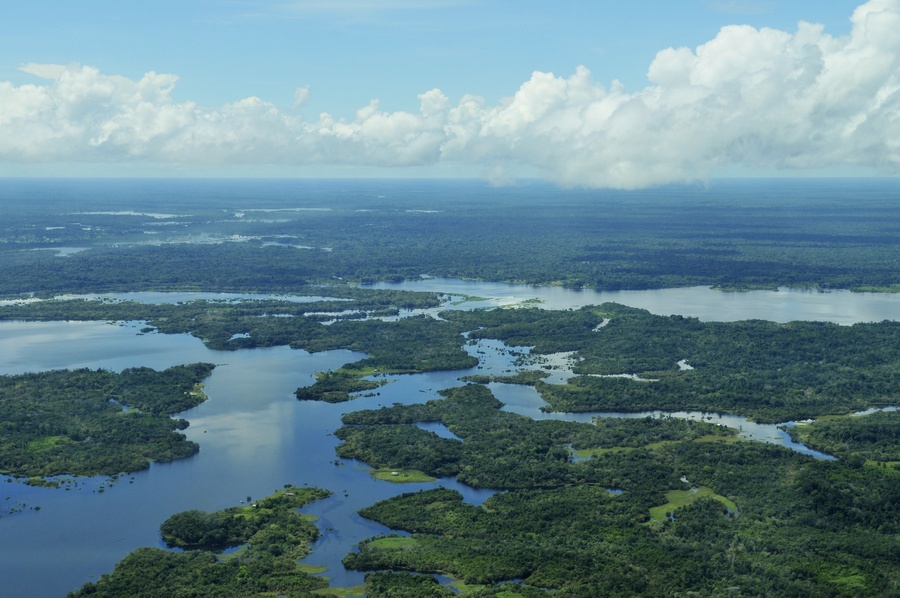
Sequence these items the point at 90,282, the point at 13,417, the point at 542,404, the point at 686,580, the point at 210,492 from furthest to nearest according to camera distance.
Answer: the point at 90,282 < the point at 542,404 < the point at 13,417 < the point at 210,492 < the point at 686,580

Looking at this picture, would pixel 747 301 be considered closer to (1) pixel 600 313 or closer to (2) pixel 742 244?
(1) pixel 600 313

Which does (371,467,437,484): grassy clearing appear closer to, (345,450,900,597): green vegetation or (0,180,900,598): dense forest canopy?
(0,180,900,598): dense forest canopy

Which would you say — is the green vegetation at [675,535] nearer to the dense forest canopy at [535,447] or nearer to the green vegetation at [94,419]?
the dense forest canopy at [535,447]

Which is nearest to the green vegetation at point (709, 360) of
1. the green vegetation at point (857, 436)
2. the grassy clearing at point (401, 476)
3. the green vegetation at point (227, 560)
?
the green vegetation at point (857, 436)

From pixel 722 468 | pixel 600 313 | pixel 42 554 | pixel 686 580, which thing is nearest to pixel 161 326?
pixel 600 313

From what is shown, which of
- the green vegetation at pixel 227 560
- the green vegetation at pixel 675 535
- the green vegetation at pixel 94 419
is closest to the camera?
the green vegetation at pixel 227 560

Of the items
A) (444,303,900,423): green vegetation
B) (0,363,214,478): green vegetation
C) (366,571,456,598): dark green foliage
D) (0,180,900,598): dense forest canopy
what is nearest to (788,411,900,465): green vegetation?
(0,180,900,598): dense forest canopy
